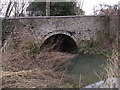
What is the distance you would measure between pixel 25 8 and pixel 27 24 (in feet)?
10.9

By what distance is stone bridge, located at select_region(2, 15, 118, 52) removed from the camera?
7.98m

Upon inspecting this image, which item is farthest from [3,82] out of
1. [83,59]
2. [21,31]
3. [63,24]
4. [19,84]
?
[63,24]

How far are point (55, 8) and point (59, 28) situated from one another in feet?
7.55

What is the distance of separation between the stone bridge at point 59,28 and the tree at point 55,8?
1773 mm

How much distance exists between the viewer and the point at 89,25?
9.42 meters

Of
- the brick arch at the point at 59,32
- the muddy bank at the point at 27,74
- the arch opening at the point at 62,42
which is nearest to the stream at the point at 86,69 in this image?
the muddy bank at the point at 27,74

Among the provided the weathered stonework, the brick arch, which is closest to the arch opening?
the brick arch

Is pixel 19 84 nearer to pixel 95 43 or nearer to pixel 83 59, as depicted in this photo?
pixel 83 59

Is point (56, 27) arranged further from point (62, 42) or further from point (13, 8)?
point (13, 8)

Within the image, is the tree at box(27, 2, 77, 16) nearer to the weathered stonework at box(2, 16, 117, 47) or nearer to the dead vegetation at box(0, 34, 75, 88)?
the weathered stonework at box(2, 16, 117, 47)

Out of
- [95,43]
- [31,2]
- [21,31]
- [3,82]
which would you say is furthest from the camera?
[31,2]

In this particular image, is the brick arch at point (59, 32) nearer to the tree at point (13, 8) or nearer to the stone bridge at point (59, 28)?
the stone bridge at point (59, 28)

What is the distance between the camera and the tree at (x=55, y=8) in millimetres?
10723

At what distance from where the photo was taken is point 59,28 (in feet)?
29.4
